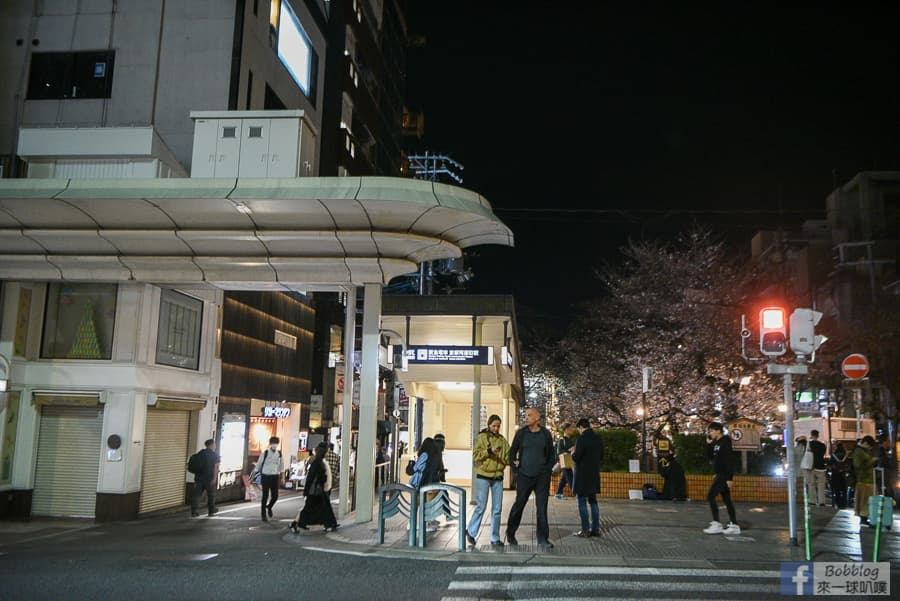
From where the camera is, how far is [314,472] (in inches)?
485

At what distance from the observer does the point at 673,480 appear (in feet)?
59.6

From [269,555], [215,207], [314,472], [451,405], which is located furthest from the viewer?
[451,405]

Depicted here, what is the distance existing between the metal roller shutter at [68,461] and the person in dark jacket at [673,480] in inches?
494

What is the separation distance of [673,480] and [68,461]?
13.2 meters

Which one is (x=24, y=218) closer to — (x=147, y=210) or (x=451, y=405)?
(x=147, y=210)

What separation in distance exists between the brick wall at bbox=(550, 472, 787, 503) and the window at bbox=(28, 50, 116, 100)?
14.7 meters

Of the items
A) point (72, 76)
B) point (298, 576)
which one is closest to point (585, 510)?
point (298, 576)

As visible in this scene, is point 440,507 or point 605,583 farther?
point 440,507

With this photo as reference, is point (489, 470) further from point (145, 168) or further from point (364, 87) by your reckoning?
point (364, 87)

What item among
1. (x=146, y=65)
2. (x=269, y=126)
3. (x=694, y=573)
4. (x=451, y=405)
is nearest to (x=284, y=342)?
(x=451, y=405)

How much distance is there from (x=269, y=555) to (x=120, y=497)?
5.75m

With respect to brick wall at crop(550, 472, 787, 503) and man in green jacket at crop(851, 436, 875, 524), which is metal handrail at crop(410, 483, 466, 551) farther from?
brick wall at crop(550, 472, 787, 503)

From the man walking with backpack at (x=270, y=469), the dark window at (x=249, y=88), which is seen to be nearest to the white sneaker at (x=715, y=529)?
the man walking with backpack at (x=270, y=469)

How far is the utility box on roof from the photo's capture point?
1436 centimetres
